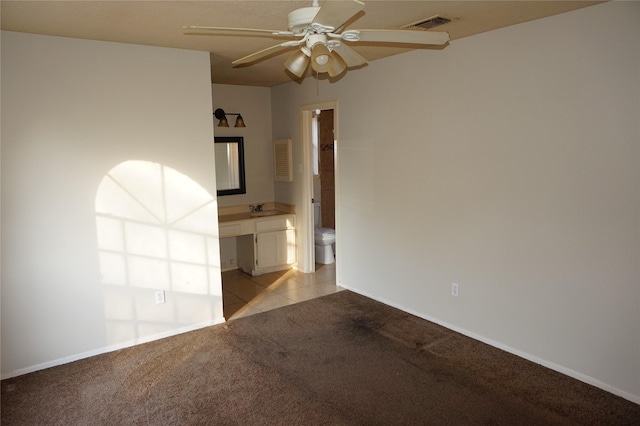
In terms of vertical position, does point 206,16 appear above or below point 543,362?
above

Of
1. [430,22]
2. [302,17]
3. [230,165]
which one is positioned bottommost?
[230,165]

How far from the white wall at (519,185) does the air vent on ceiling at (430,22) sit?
53cm

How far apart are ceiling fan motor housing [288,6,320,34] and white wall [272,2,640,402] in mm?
1941

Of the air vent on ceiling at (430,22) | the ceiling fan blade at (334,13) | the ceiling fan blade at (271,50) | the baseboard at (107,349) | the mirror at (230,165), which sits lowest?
the baseboard at (107,349)

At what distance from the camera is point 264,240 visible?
5.64 metres

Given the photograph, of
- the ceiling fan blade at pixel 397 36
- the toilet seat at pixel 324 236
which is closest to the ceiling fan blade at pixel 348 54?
the ceiling fan blade at pixel 397 36

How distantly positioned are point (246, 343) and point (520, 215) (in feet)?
7.75

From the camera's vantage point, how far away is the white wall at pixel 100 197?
3203 millimetres

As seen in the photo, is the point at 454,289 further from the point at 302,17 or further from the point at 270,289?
the point at 302,17

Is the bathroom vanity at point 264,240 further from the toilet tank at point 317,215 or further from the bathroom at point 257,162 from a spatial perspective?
the toilet tank at point 317,215

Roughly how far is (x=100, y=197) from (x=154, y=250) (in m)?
0.61

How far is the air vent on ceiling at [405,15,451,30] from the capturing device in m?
2.94

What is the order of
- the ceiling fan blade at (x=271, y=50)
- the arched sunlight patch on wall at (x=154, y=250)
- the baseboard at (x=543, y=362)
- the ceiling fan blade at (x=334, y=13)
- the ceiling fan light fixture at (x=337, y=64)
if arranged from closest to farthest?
A: the ceiling fan blade at (x=334, y=13), the ceiling fan blade at (x=271, y=50), the ceiling fan light fixture at (x=337, y=64), the baseboard at (x=543, y=362), the arched sunlight patch on wall at (x=154, y=250)

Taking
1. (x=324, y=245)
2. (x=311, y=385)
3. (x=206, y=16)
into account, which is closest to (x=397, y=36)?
(x=206, y=16)
